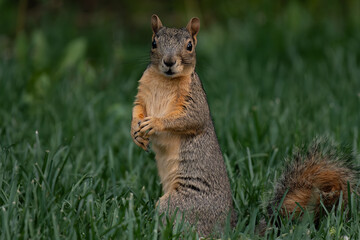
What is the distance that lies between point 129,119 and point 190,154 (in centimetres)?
158

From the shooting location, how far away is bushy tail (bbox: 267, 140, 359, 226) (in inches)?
103

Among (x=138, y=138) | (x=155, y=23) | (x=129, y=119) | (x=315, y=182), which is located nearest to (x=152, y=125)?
(x=138, y=138)

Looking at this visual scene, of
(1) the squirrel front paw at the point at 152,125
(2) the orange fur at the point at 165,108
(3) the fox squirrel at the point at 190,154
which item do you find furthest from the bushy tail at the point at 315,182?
(1) the squirrel front paw at the point at 152,125

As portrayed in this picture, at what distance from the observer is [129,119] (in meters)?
4.15

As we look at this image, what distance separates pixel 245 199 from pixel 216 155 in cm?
34

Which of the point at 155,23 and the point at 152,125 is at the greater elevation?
the point at 155,23

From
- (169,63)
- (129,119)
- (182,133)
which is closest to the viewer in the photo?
(169,63)

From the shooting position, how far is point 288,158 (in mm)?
2803

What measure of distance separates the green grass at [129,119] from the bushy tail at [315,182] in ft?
0.27

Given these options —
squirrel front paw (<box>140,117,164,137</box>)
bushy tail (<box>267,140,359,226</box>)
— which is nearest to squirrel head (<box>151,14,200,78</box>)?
squirrel front paw (<box>140,117,164,137</box>)

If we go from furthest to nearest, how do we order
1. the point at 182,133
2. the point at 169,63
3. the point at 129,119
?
1. the point at 129,119
2. the point at 182,133
3. the point at 169,63

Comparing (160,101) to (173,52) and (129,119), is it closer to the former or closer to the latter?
(173,52)

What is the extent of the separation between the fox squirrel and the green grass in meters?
0.12

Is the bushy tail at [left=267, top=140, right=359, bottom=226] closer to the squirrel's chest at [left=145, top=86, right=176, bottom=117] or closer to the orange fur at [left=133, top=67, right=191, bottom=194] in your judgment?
the orange fur at [left=133, top=67, right=191, bottom=194]
